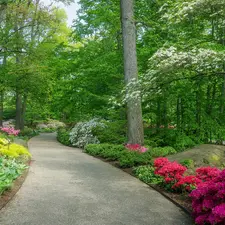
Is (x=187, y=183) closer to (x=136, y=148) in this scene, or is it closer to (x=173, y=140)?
(x=136, y=148)

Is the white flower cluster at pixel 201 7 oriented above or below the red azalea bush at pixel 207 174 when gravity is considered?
above

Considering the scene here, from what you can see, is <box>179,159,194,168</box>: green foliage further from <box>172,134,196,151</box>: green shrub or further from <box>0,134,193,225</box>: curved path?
<box>172,134,196,151</box>: green shrub

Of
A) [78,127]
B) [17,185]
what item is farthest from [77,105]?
[17,185]

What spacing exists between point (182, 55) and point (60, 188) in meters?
3.42

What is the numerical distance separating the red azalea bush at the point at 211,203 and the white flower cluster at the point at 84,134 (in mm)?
9027

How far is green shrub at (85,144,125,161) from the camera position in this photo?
8750 mm

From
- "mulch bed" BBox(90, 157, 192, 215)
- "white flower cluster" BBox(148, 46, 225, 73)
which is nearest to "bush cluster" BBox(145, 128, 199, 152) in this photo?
"mulch bed" BBox(90, 157, 192, 215)

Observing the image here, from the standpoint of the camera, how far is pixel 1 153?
7.02 metres

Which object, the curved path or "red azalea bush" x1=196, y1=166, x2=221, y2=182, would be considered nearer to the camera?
the curved path

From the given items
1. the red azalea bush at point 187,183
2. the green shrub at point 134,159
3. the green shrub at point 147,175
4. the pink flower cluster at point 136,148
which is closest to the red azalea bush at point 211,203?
the red azalea bush at point 187,183

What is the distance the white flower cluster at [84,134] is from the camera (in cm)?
1312

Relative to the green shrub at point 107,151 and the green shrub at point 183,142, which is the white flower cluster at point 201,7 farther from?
the green shrub at point 183,142

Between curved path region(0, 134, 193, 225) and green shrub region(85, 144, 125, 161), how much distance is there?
72.9 inches

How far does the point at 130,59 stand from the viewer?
923cm
